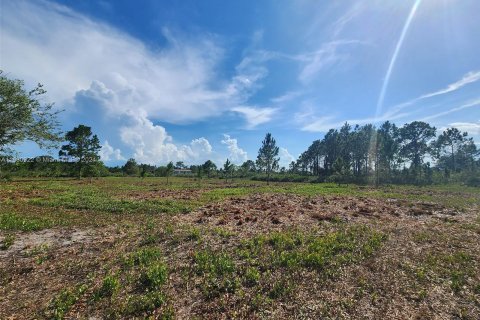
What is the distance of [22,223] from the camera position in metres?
11.9

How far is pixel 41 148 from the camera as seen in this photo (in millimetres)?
19141

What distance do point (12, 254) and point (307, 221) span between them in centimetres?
1279

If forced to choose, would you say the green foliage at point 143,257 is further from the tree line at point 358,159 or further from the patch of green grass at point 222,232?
the tree line at point 358,159

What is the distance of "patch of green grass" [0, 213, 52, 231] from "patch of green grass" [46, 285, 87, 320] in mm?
7316

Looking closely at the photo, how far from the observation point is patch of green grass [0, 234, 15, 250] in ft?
29.8

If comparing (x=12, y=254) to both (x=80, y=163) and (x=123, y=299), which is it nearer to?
(x=123, y=299)

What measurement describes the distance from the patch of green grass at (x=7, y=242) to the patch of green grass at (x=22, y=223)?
1199 millimetres

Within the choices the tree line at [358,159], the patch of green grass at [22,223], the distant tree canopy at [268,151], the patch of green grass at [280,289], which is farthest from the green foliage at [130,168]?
the patch of green grass at [280,289]

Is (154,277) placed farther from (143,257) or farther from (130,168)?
(130,168)

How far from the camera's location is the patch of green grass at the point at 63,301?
215 inches

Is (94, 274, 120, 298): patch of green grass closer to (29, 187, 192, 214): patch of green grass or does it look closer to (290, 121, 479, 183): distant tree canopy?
(29, 187, 192, 214): patch of green grass

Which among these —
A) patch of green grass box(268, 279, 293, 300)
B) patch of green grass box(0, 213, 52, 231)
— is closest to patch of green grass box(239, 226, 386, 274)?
patch of green grass box(268, 279, 293, 300)

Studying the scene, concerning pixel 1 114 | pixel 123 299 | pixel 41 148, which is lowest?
pixel 123 299

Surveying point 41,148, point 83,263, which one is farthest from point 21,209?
point 83,263
